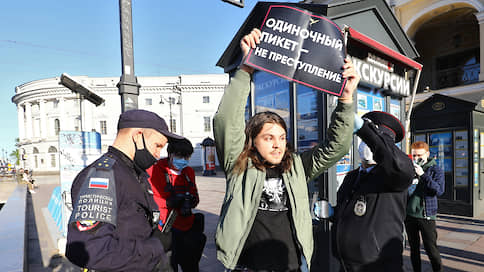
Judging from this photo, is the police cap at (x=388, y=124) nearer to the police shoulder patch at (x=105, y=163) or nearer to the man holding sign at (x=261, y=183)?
the man holding sign at (x=261, y=183)

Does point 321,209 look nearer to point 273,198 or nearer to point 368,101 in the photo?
point 273,198

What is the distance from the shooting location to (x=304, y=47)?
2.00m

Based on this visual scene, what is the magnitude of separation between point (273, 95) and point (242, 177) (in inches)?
112

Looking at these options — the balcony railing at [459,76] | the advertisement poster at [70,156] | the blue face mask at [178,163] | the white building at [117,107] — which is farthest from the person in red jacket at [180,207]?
the white building at [117,107]

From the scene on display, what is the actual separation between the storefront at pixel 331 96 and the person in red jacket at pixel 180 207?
5.52 feet

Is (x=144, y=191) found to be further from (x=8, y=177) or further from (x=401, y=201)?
(x=8, y=177)

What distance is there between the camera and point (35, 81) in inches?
1822

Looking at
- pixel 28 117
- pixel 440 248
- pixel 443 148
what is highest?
pixel 28 117

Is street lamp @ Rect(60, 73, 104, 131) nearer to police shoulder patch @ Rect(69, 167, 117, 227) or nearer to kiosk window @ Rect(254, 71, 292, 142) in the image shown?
kiosk window @ Rect(254, 71, 292, 142)

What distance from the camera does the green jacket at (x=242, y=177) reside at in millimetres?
1613

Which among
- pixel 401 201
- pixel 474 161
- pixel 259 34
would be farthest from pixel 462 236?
pixel 259 34

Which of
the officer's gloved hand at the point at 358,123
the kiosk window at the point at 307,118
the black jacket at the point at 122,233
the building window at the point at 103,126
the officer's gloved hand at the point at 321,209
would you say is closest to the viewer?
the black jacket at the point at 122,233

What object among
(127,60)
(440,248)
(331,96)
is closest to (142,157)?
(127,60)

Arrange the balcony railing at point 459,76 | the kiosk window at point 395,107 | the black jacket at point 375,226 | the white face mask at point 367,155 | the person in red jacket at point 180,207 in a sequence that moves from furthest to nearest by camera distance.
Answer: the balcony railing at point 459,76 < the kiosk window at point 395,107 < the person in red jacket at point 180,207 < the white face mask at point 367,155 < the black jacket at point 375,226
